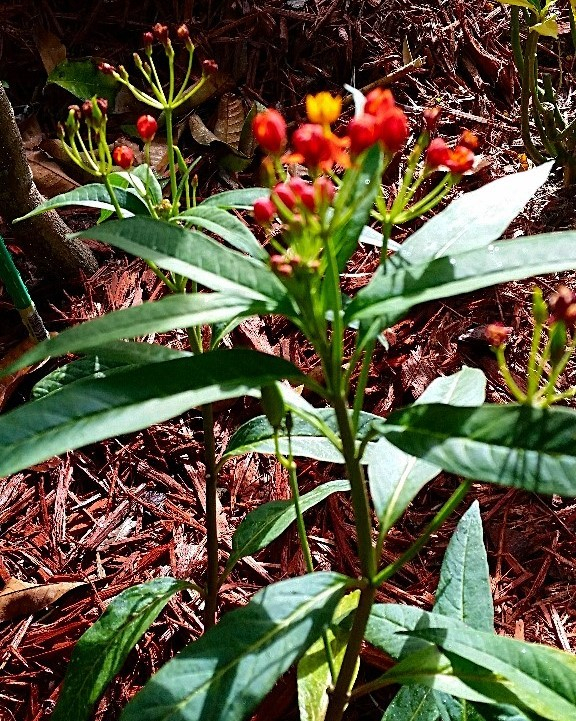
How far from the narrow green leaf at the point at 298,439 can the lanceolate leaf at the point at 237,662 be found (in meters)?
0.36

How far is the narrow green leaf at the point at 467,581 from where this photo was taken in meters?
1.11

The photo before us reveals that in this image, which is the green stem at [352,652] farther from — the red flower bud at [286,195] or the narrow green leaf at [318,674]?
the red flower bud at [286,195]

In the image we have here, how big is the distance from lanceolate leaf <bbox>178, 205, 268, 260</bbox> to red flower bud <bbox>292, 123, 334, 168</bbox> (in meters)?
0.24

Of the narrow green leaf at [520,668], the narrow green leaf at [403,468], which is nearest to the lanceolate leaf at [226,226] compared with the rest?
the narrow green leaf at [403,468]

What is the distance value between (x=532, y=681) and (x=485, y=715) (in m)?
0.18

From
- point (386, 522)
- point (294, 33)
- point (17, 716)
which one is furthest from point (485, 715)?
point (294, 33)

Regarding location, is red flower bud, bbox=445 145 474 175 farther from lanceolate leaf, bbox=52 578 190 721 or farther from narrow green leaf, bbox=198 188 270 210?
lanceolate leaf, bbox=52 578 190 721

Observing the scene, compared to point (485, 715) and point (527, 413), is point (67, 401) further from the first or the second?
point (485, 715)

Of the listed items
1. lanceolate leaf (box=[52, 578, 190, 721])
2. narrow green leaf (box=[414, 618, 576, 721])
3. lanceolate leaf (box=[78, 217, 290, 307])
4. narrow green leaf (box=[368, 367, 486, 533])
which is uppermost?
lanceolate leaf (box=[78, 217, 290, 307])

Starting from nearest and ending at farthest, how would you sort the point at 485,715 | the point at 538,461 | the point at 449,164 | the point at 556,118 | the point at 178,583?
the point at 538,461
the point at 449,164
the point at 485,715
the point at 178,583
the point at 556,118

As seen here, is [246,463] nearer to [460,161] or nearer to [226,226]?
[226,226]

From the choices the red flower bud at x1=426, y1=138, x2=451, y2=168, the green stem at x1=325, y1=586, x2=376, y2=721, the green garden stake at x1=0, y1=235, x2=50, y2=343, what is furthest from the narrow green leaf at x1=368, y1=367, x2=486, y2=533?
the green garden stake at x1=0, y1=235, x2=50, y2=343

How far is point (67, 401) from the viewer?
707 millimetres

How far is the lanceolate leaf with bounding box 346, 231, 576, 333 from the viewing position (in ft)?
2.44
